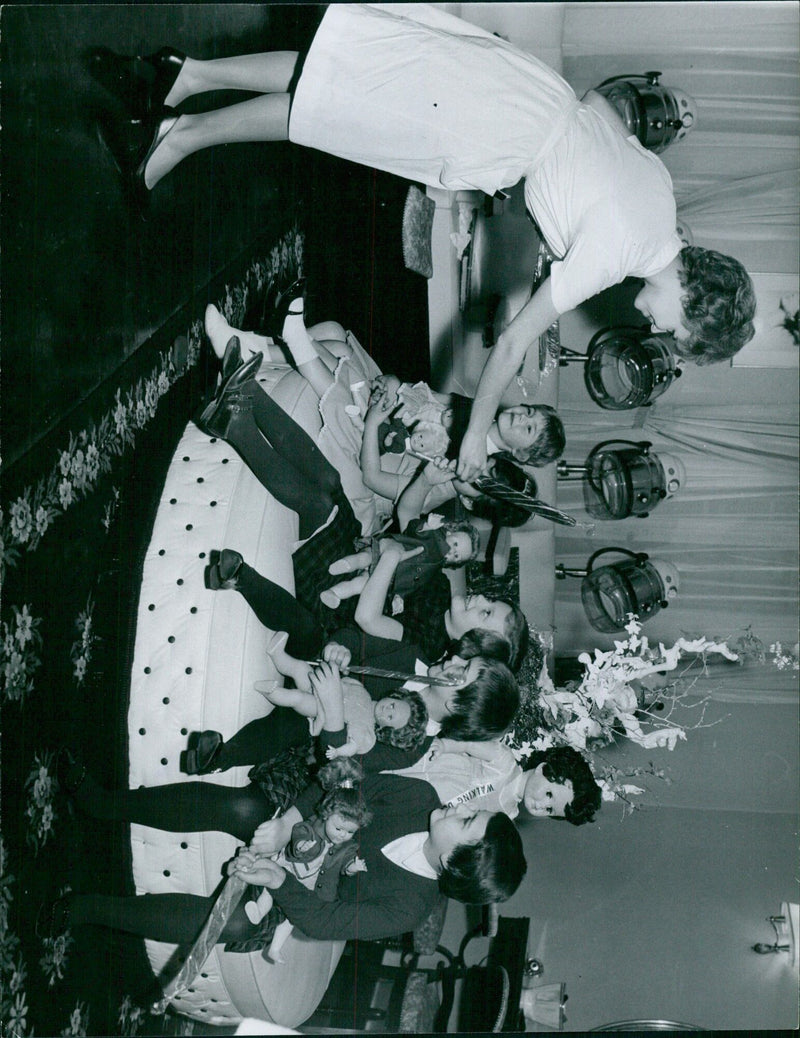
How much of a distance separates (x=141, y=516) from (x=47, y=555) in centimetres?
26

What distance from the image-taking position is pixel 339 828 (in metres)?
2.02

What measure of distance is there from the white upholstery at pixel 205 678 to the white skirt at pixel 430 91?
81cm

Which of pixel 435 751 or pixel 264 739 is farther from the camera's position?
pixel 435 751

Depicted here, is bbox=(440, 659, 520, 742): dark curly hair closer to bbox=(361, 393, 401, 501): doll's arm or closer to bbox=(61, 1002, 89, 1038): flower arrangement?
bbox=(361, 393, 401, 501): doll's arm

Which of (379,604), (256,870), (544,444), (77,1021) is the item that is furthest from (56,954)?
(544,444)

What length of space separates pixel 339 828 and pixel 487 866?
13.8 inches

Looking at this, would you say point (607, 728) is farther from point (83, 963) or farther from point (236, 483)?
point (83, 963)

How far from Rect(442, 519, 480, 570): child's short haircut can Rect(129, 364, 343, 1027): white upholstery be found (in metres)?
0.39

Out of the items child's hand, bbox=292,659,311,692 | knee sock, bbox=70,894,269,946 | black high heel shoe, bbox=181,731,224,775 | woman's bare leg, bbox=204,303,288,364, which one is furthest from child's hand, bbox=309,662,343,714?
woman's bare leg, bbox=204,303,288,364

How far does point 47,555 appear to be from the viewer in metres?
1.93

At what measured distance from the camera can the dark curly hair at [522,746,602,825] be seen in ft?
6.91

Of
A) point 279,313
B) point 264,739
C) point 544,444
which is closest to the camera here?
point 264,739

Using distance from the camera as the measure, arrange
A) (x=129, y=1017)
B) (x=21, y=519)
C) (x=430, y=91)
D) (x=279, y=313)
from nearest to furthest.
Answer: (x=430, y=91)
(x=21, y=519)
(x=129, y=1017)
(x=279, y=313)

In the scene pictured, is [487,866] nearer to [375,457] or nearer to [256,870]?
[256,870]
